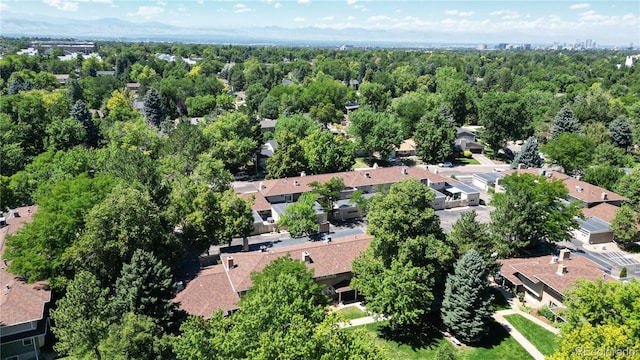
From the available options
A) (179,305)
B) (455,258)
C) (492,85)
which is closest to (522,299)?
(455,258)

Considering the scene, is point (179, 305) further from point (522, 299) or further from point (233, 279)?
point (522, 299)

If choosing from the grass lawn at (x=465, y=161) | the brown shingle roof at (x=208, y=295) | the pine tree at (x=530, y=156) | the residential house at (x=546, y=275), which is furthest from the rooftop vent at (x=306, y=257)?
the grass lawn at (x=465, y=161)

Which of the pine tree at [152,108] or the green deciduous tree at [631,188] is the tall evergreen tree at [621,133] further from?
the pine tree at [152,108]

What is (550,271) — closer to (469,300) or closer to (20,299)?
(469,300)

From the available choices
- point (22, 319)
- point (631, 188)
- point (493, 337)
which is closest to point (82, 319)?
point (22, 319)

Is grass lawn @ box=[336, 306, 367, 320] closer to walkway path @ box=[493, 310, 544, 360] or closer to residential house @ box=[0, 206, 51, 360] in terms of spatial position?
walkway path @ box=[493, 310, 544, 360]

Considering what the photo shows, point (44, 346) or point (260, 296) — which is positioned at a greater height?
point (260, 296)
